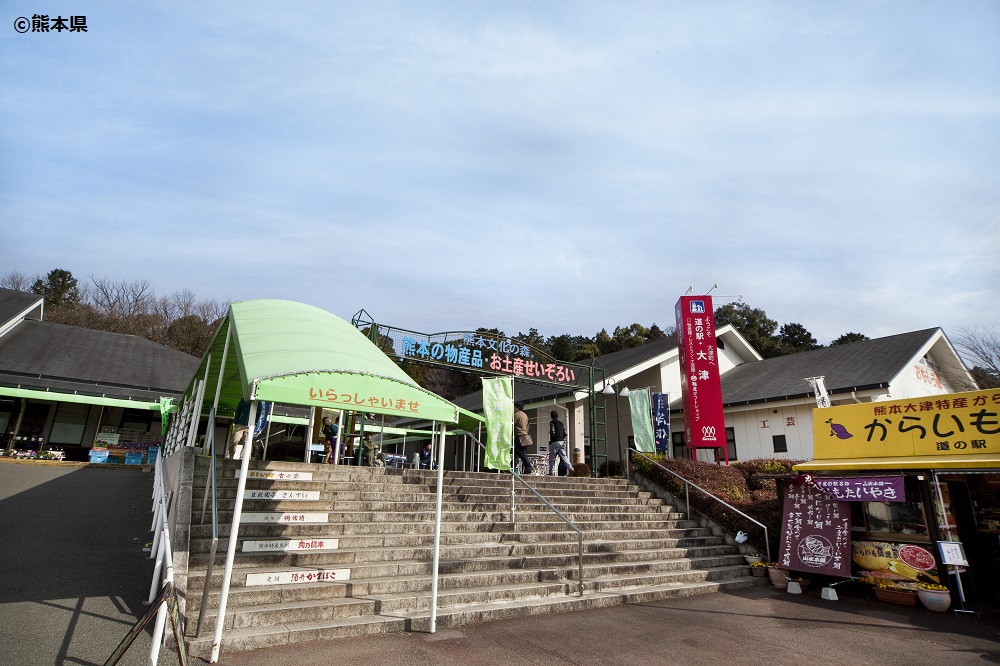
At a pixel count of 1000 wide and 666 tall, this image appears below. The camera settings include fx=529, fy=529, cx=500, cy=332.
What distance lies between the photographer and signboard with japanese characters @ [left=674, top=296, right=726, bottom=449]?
14.6m

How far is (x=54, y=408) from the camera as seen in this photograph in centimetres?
1911

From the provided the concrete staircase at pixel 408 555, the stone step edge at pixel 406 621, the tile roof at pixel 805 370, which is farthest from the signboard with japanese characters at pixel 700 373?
the stone step edge at pixel 406 621

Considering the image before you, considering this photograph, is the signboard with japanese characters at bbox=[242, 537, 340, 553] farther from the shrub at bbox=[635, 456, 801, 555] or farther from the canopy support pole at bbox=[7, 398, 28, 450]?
the canopy support pole at bbox=[7, 398, 28, 450]

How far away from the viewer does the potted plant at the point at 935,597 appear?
7211 mm

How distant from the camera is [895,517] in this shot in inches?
321

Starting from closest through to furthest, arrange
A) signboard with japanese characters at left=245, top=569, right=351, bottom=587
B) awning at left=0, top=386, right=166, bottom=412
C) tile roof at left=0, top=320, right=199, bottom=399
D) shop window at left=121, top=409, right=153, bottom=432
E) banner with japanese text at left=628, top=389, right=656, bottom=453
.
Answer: signboard with japanese characters at left=245, top=569, right=351, bottom=587
banner with japanese text at left=628, top=389, right=656, bottom=453
awning at left=0, top=386, right=166, bottom=412
tile roof at left=0, top=320, right=199, bottom=399
shop window at left=121, top=409, right=153, bottom=432

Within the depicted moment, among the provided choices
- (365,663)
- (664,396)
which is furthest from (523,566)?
(664,396)

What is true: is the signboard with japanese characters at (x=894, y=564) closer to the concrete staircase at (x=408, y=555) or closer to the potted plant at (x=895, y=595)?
the potted plant at (x=895, y=595)

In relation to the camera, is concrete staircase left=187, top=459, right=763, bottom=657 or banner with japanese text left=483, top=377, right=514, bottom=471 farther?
banner with japanese text left=483, top=377, right=514, bottom=471

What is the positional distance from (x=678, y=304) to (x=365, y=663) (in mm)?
13561

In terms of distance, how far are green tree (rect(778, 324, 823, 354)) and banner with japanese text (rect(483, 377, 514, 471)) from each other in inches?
1222

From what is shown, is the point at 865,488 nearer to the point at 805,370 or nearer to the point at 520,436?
the point at 520,436

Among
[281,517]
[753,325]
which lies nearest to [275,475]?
[281,517]

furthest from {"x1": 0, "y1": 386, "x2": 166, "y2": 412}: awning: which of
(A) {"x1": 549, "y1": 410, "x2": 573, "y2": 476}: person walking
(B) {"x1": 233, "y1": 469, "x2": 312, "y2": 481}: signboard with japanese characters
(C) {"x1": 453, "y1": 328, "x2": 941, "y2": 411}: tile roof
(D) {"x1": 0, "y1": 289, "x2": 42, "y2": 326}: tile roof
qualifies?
(A) {"x1": 549, "y1": 410, "x2": 573, "y2": 476}: person walking
